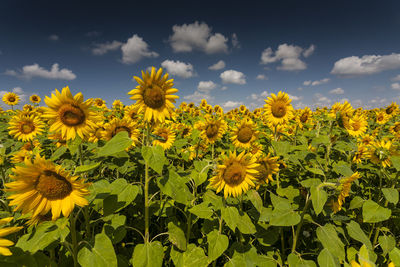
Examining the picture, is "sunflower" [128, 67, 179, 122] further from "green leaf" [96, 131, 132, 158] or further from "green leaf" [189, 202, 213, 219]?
"green leaf" [189, 202, 213, 219]

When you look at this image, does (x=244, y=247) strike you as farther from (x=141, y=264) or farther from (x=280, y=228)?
(x=141, y=264)

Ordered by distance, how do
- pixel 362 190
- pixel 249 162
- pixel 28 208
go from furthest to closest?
pixel 362 190
pixel 249 162
pixel 28 208

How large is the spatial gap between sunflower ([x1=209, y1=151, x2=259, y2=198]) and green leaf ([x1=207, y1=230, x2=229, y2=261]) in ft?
1.69

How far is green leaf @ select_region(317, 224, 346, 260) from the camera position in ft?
6.95

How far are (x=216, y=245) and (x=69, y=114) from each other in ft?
7.63

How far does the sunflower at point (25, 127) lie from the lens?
4680mm

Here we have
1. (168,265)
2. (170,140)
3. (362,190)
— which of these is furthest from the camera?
(170,140)

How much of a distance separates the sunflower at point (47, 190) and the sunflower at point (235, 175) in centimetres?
146

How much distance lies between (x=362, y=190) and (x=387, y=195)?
1.81 metres

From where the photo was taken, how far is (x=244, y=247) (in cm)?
259

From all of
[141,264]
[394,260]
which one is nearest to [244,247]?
[141,264]

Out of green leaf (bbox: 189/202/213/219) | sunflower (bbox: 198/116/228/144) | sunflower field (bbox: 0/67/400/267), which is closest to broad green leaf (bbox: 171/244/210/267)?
sunflower field (bbox: 0/67/400/267)

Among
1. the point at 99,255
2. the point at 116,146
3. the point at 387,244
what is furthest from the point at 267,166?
the point at 99,255

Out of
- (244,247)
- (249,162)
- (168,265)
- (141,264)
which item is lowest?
(168,265)
